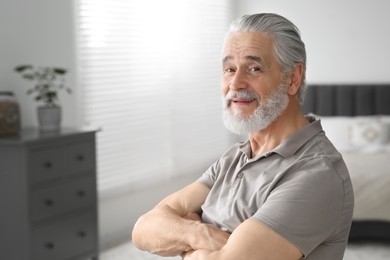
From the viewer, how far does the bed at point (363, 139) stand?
4.89 m

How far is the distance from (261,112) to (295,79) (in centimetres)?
14

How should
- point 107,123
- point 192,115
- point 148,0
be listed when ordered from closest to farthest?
1. point 107,123
2. point 148,0
3. point 192,115

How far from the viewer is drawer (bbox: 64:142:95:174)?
13.8 ft

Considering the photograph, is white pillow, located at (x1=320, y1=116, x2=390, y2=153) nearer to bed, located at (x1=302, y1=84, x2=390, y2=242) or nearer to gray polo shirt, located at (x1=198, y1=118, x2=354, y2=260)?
bed, located at (x1=302, y1=84, x2=390, y2=242)

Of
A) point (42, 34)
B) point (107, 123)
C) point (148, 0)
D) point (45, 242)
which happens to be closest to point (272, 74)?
point (45, 242)

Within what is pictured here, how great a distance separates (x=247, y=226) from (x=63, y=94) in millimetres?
3437

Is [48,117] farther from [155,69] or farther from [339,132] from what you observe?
[339,132]

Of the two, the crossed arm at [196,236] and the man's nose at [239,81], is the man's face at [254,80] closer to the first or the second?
the man's nose at [239,81]

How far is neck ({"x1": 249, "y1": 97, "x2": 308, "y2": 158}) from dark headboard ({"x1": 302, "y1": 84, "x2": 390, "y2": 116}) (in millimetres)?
4718

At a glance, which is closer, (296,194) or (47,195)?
(296,194)

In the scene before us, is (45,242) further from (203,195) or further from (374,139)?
(374,139)

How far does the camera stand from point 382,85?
6.52m

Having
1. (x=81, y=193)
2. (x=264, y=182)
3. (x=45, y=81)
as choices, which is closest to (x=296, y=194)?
(x=264, y=182)

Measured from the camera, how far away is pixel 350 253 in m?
4.89
